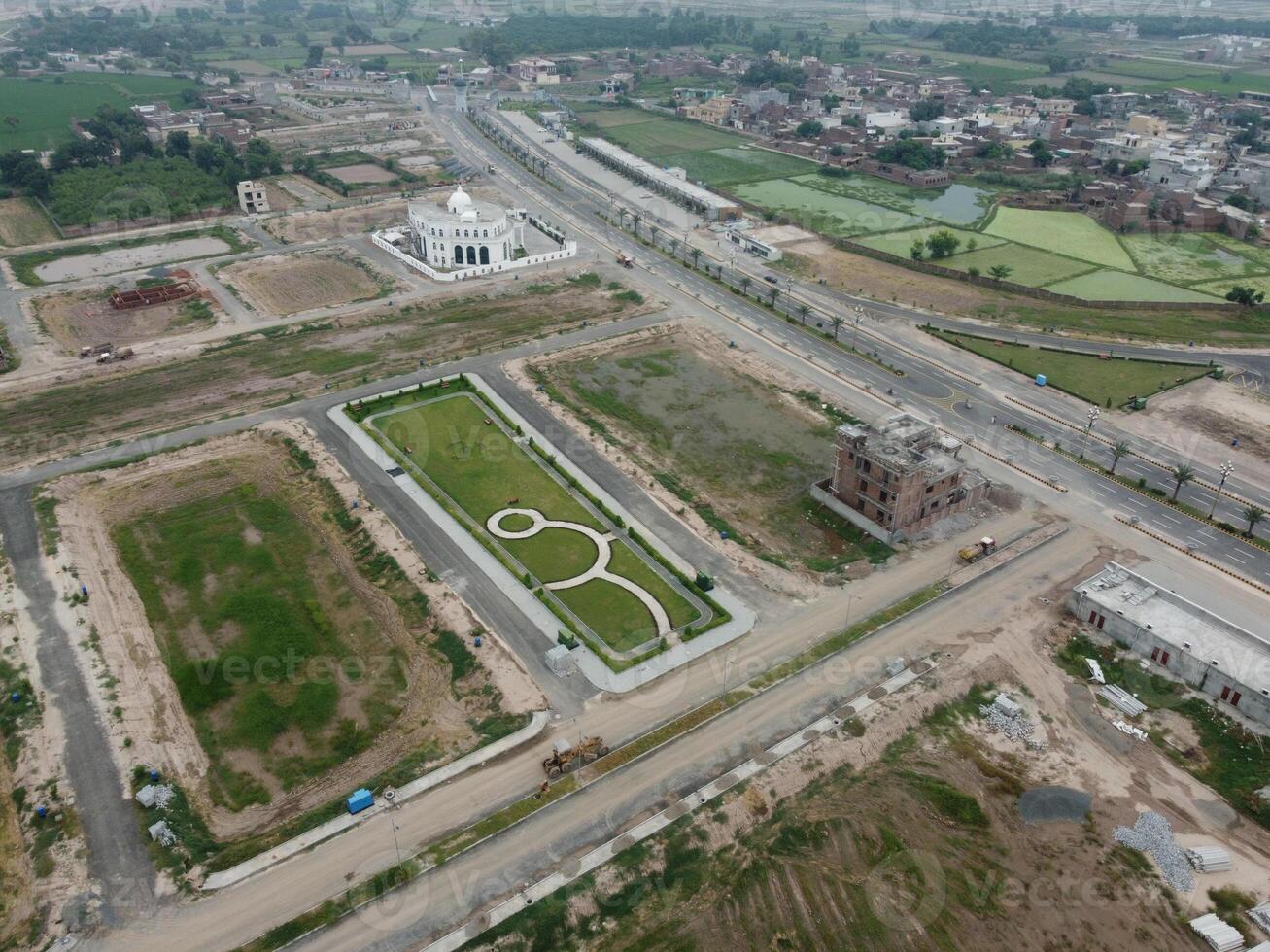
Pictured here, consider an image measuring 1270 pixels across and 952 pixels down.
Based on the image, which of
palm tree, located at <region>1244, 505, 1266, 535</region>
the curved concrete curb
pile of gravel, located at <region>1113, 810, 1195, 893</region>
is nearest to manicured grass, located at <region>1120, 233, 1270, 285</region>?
palm tree, located at <region>1244, 505, 1266, 535</region>

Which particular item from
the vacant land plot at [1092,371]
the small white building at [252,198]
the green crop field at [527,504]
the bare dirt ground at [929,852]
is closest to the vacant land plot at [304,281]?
the small white building at [252,198]

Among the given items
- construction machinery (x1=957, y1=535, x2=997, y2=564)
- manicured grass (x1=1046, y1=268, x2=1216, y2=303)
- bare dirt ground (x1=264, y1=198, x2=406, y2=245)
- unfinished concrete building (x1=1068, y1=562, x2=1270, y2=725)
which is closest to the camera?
unfinished concrete building (x1=1068, y1=562, x2=1270, y2=725)

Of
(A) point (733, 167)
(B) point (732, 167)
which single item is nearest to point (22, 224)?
(B) point (732, 167)

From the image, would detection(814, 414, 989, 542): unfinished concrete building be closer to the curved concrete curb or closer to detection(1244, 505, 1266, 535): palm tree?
detection(1244, 505, 1266, 535): palm tree

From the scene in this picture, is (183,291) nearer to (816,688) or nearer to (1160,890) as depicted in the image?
Answer: (816,688)

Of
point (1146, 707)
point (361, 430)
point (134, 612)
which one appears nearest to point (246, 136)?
point (361, 430)

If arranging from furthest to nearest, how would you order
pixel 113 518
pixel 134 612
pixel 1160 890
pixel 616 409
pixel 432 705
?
1. pixel 616 409
2. pixel 113 518
3. pixel 134 612
4. pixel 432 705
5. pixel 1160 890

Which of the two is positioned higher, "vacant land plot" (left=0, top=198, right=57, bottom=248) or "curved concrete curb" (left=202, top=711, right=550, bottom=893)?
"vacant land plot" (left=0, top=198, right=57, bottom=248)
